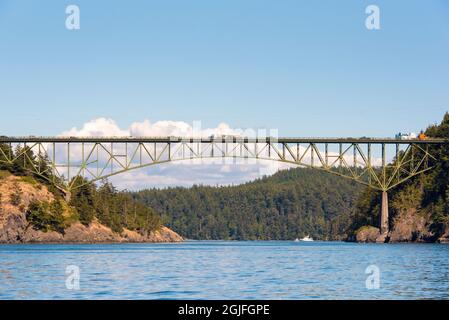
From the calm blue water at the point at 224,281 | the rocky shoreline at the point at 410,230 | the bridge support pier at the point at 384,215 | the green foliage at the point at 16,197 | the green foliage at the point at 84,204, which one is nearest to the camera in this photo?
the calm blue water at the point at 224,281

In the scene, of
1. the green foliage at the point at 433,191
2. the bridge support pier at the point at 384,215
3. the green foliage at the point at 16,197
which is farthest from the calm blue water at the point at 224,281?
the green foliage at the point at 16,197

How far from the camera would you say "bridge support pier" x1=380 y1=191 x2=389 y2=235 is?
5812 inches

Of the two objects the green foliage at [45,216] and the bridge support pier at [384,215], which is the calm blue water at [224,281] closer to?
the bridge support pier at [384,215]

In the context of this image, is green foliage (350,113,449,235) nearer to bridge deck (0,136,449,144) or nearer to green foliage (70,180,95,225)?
bridge deck (0,136,449,144)

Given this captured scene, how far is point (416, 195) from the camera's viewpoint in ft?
511

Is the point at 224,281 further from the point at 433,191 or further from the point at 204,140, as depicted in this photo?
the point at 433,191

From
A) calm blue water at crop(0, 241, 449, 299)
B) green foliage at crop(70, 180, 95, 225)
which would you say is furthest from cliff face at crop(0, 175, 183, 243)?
calm blue water at crop(0, 241, 449, 299)

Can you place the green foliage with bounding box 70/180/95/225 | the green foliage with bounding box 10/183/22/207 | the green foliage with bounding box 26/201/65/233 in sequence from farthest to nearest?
the green foliage with bounding box 70/180/95/225
the green foliage with bounding box 26/201/65/233
the green foliage with bounding box 10/183/22/207

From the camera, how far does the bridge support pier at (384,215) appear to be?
148 m
